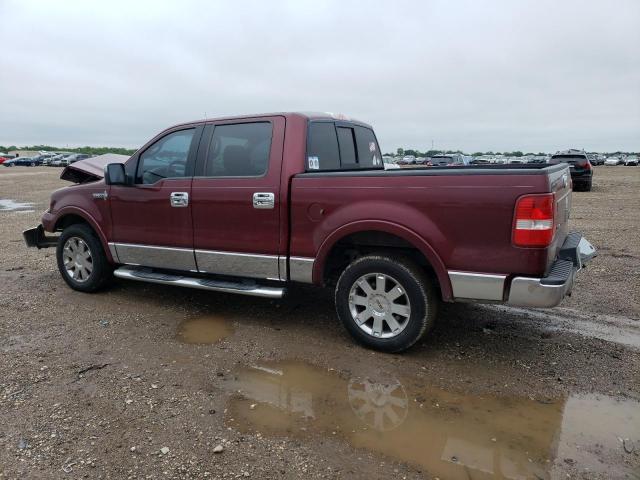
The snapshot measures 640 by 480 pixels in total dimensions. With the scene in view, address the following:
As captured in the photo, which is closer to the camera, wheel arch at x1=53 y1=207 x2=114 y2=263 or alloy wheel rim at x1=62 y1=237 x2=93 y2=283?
wheel arch at x1=53 y1=207 x2=114 y2=263

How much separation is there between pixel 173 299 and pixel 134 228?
3.08 feet

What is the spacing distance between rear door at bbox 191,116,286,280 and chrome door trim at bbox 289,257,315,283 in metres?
0.13

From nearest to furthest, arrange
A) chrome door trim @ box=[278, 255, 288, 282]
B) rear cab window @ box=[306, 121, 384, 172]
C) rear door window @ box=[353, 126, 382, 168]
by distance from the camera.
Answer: chrome door trim @ box=[278, 255, 288, 282] < rear cab window @ box=[306, 121, 384, 172] < rear door window @ box=[353, 126, 382, 168]

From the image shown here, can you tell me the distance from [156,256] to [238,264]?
112 cm

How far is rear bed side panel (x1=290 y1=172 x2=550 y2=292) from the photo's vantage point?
356 cm

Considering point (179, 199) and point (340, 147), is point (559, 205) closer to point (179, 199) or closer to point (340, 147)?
point (340, 147)

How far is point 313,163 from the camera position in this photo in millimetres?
4715

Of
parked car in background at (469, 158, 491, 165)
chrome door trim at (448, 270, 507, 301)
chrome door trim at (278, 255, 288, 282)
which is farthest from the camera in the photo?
parked car in background at (469, 158, 491, 165)

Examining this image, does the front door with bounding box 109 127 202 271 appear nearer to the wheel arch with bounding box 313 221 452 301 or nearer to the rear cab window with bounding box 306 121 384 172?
the rear cab window with bounding box 306 121 384 172

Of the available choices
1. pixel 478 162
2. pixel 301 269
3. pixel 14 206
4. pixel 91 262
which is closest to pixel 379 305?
pixel 301 269

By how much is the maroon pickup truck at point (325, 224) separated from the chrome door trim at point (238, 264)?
0.5 inches

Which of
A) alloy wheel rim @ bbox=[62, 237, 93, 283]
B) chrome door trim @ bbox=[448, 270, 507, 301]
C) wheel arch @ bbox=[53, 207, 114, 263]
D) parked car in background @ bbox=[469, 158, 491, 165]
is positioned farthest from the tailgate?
alloy wheel rim @ bbox=[62, 237, 93, 283]

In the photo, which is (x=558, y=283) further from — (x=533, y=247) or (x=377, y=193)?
(x=377, y=193)

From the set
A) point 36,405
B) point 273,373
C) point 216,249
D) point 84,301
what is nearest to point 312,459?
point 273,373
